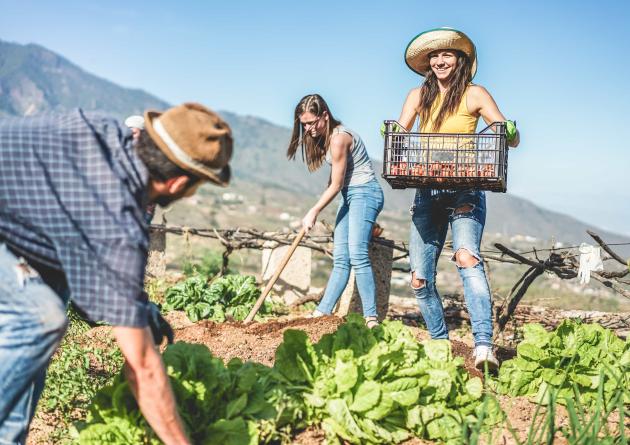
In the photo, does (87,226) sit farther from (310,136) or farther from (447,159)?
(310,136)

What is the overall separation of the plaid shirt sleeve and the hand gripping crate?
2.15 metres

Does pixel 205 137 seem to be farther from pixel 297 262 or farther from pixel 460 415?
pixel 297 262

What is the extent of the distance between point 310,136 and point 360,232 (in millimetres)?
814

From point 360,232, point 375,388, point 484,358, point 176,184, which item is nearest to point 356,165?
point 360,232

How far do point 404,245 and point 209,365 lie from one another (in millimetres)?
4009

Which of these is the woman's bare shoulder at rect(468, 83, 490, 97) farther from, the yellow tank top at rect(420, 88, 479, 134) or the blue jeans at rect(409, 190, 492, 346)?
the blue jeans at rect(409, 190, 492, 346)

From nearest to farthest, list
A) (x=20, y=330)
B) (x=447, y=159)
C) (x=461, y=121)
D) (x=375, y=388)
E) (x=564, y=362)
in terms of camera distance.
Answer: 1. (x=20, y=330)
2. (x=375, y=388)
3. (x=564, y=362)
4. (x=447, y=159)
5. (x=461, y=121)

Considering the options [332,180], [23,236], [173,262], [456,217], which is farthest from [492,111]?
[173,262]

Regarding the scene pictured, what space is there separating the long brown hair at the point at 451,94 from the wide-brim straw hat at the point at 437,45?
0.05 metres

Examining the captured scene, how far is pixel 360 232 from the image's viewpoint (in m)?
5.01

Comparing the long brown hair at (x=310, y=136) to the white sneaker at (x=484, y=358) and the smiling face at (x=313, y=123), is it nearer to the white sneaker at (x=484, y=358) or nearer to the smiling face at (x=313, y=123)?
the smiling face at (x=313, y=123)

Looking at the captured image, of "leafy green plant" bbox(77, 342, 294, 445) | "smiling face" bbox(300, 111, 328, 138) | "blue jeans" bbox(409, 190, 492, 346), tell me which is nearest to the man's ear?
"leafy green plant" bbox(77, 342, 294, 445)

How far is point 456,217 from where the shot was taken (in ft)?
13.2

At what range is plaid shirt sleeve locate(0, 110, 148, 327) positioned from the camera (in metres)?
2.01
